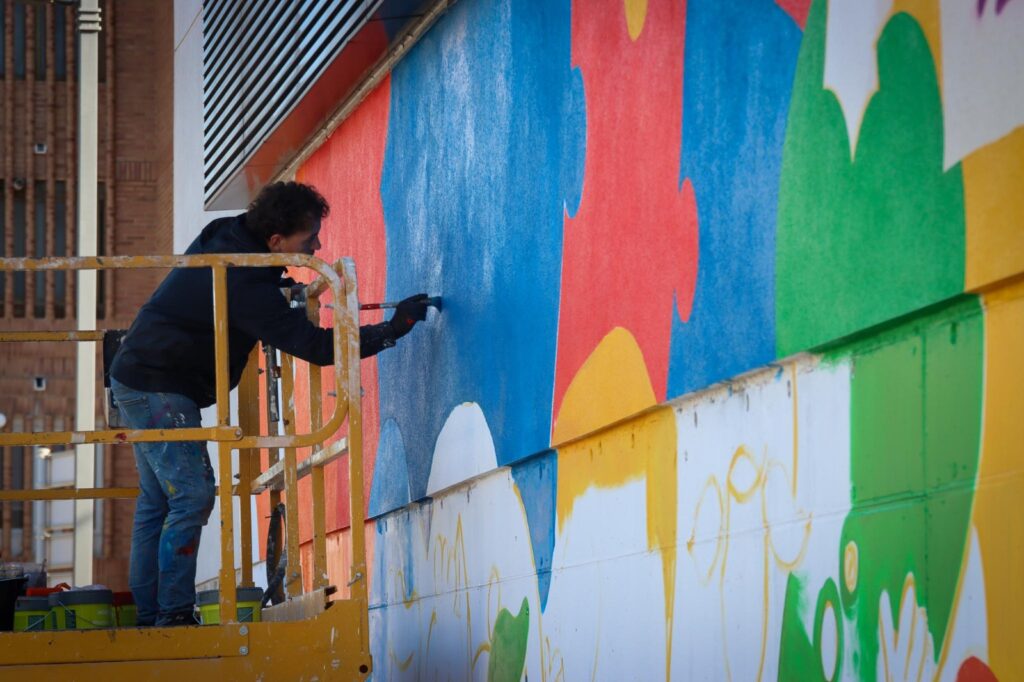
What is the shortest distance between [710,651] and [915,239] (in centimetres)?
145

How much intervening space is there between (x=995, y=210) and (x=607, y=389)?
2120 mm

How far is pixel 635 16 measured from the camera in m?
4.81

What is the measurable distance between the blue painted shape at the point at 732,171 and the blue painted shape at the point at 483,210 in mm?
967

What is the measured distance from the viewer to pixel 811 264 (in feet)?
12.0

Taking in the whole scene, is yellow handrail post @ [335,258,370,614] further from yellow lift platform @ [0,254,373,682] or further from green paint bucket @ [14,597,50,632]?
green paint bucket @ [14,597,50,632]

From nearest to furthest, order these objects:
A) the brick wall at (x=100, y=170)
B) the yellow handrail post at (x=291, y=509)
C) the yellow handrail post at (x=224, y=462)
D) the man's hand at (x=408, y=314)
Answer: the yellow handrail post at (x=224, y=462), the yellow handrail post at (x=291, y=509), the man's hand at (x=408, y=314), the brick wall at (x=100, y=170)

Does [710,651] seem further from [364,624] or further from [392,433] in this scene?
[392,433]

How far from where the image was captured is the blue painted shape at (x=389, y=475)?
7.41 m

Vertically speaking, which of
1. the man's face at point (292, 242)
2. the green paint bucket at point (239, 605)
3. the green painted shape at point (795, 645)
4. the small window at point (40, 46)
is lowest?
the green painted shape at point (795, 645)

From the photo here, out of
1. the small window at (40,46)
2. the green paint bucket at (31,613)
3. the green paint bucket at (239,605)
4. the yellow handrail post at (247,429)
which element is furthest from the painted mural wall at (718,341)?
the small window at (40,46)

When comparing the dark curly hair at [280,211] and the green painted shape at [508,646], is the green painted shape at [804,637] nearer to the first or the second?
the green painted shape at [508,646]

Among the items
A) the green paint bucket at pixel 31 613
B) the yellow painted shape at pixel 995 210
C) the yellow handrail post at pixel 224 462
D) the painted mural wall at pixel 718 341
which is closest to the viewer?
the yellow painted shape at pixel 995 210

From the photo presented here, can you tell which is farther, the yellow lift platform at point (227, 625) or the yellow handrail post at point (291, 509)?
the yellow handrail post at point (291, 509)

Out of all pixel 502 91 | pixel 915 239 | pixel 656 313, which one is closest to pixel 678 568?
pixel 656 313
